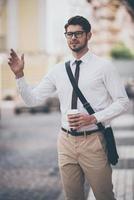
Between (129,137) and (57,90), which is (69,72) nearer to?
(57,90)

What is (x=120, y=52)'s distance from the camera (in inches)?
2060

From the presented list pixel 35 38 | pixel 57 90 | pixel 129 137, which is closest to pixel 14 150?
pixel 129 137

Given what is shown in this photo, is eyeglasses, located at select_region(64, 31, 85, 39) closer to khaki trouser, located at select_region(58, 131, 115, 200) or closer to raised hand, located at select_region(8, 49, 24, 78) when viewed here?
raised hand, located at select_region(8, 49, 24, 78)

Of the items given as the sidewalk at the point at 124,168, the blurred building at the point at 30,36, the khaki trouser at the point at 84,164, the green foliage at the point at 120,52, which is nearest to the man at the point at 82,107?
the khaki trouser at the point at 84,164

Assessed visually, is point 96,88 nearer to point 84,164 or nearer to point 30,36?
point 84,164

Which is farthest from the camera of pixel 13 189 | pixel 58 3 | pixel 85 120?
pixel 58 3

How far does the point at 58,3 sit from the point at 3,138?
22842 mm

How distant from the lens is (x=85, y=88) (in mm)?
4887

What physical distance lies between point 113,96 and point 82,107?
240 mm

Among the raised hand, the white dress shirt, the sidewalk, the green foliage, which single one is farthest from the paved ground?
the green foliage

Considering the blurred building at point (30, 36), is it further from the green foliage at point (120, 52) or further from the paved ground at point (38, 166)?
the paved ground at point (38, 166)

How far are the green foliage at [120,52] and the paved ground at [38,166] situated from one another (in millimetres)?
30774

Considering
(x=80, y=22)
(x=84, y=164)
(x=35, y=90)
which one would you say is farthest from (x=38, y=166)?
(x=80, y=22)

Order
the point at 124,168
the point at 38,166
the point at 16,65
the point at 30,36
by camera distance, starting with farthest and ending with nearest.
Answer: the point at 30,36 < the point at 38,166 < the point at 124,168 < the point at 16,65
